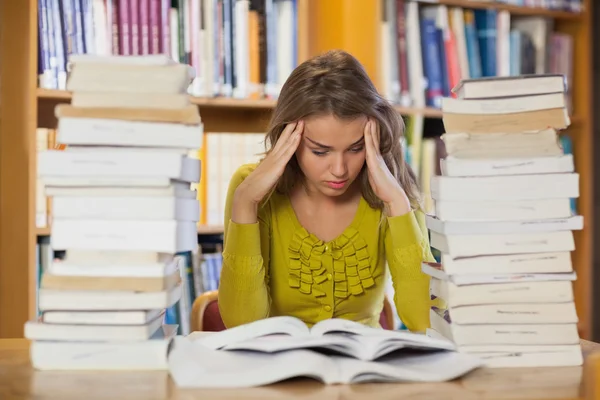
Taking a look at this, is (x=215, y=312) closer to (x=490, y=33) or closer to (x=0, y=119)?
(x=0, y=119)

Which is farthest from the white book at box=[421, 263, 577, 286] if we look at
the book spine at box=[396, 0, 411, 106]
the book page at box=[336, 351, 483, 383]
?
the book spine at box=[396, 0, 411, 106]

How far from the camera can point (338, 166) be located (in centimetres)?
164

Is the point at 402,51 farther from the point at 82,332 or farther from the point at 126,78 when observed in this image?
the point at 82,332

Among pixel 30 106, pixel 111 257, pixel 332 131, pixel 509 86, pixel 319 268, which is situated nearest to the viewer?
pixel 111 257

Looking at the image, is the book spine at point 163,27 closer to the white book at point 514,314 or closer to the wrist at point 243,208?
the wrist at point 243,208

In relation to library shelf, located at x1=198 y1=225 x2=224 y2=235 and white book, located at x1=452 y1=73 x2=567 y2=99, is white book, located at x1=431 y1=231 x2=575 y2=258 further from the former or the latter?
library shelf, located at x1=198 y1=225 x2=224 y2=235

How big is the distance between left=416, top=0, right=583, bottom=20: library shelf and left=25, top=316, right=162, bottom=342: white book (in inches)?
78.2

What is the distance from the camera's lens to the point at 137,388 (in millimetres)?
962

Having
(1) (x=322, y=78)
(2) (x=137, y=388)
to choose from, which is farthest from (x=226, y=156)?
(2) (x=137, y=388)

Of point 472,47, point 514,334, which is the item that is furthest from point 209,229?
point 514,334

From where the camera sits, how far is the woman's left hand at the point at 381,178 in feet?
5.50

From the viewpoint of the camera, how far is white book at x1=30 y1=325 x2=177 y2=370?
3.45ft

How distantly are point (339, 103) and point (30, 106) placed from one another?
3.39 feet

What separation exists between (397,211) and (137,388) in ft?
2.81
